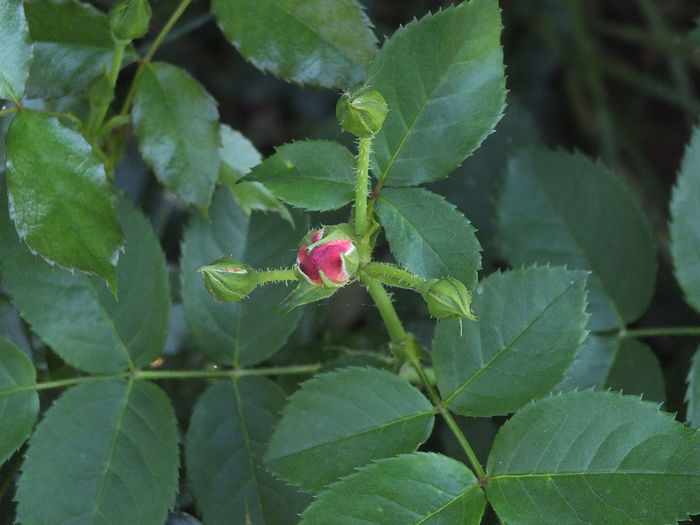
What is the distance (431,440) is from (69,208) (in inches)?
36.5

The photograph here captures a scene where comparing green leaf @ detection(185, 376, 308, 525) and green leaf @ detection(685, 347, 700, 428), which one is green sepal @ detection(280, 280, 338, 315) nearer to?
green leaf @ detection(185, 376, 308, 525)

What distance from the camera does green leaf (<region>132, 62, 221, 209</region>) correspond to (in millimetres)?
1352

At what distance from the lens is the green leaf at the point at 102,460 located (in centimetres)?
124

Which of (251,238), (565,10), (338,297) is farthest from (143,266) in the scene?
(565,10)

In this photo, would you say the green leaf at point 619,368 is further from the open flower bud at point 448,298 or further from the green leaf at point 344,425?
the open flower bud at point 448,298

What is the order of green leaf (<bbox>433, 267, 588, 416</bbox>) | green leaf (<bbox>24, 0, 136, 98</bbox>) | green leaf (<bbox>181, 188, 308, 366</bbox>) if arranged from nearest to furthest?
green leaf (<bbox>433, 267, 588, 416</bbox>)
green leaf (<bbox>24, 0, 136, 98</bbox>)
green leaf (<bbox>181, 188, 308, 366</bbox>)

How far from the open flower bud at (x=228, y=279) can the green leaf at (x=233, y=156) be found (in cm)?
43

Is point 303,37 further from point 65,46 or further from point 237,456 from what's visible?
point 237,456

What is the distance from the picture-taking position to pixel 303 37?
1346mm

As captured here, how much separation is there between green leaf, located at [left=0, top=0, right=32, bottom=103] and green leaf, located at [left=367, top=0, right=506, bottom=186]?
52 centimetres

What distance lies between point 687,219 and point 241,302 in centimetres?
89

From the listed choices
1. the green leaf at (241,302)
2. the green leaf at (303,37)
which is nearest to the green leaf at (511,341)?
the green leaf at (241,302)

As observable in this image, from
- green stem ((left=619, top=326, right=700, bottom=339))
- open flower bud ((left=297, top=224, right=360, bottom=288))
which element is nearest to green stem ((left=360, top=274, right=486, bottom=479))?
open flower bud ((left=297, top=224, right=360, bottom=288))

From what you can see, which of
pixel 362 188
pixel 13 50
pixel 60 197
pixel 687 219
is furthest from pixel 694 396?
pixel 13 50
